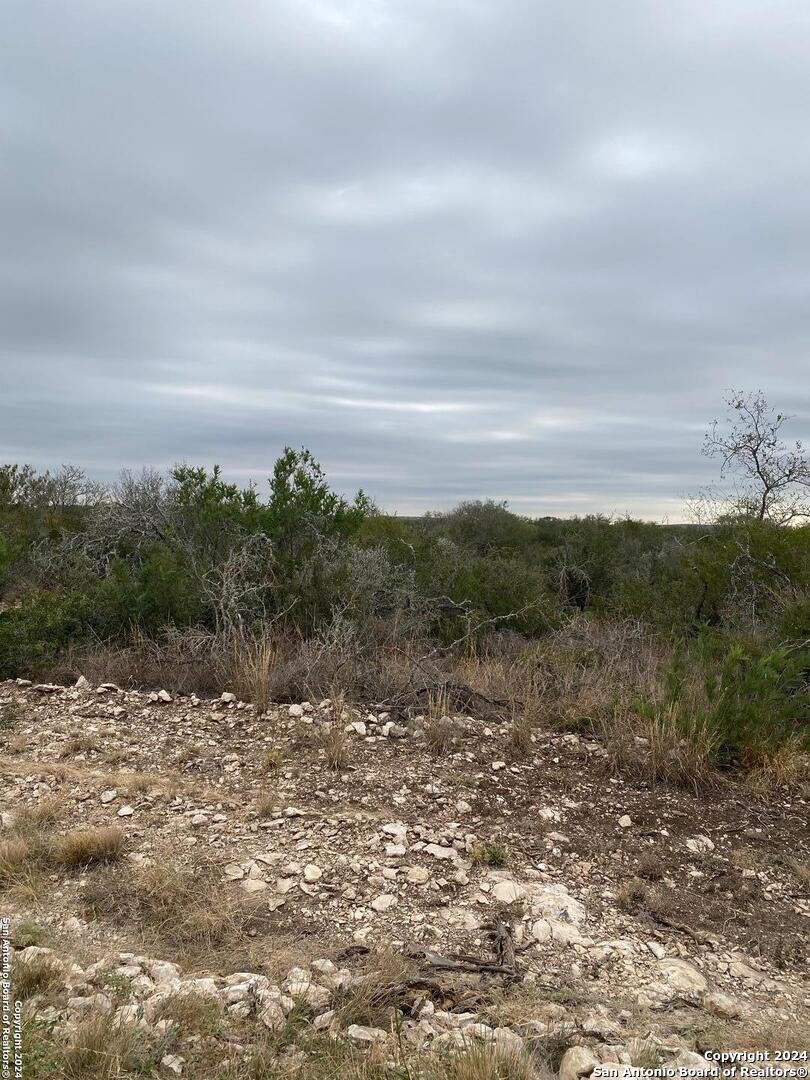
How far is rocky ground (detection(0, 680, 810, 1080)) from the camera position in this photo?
243 centimetres

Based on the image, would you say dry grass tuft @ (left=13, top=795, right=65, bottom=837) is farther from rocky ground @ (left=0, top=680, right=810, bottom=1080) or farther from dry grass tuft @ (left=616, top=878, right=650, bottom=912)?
dry grass tuft @ (left=616, top=878, right=650, bottom=912)

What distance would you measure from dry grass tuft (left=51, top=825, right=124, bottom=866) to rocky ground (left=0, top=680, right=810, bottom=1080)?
0.01 meters

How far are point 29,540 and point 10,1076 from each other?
1138 centimetres

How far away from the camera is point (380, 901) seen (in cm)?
348

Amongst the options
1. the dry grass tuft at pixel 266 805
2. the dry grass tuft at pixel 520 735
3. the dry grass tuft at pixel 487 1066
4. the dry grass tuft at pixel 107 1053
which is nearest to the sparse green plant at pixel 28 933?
the dry grass tuft at pixel 107 1053

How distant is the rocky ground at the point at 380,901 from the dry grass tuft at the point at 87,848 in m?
0.01

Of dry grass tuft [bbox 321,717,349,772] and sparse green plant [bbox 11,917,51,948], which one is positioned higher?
dry grass tuft [bbox 321,717,349,772]

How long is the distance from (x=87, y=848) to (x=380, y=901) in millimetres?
1544

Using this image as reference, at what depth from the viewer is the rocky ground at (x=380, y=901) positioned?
243cm

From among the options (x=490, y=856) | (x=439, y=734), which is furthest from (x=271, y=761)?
(x=490, y=856)

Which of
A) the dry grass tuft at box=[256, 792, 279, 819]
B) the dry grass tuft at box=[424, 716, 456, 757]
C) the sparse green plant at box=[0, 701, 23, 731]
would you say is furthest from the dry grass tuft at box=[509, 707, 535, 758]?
the sparse green plant at box=[0, 701, 23, 731]

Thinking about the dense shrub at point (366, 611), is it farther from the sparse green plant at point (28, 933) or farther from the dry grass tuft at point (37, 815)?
the sparse green plant at point (28, 933)

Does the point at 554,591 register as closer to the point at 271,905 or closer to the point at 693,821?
the point at 693,821

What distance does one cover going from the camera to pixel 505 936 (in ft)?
10.5
